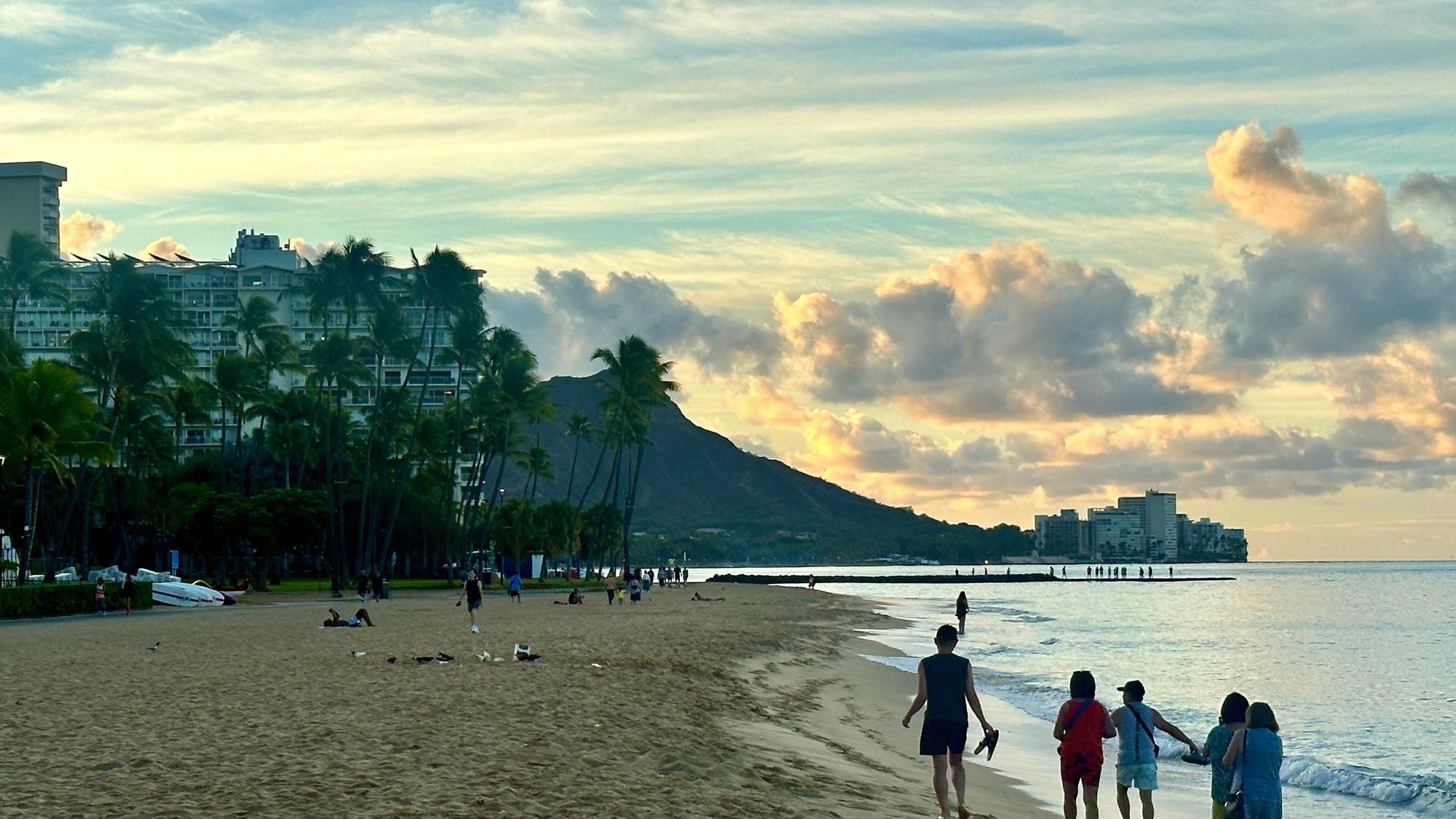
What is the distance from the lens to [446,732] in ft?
51.5

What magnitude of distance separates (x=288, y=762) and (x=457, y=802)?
2748mm

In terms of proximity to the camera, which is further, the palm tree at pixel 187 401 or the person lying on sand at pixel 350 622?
the palm tree at pixel 187 401

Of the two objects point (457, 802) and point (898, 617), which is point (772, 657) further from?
point (898, 617)

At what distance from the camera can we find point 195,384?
10881 cm

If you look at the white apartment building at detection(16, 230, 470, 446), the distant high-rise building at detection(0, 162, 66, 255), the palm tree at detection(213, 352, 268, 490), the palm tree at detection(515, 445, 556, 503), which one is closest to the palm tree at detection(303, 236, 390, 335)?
the palm tree at detection(213, 352, 268, 490)

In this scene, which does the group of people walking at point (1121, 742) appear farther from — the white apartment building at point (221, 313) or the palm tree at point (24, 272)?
the white apartment building at point (221, 313)

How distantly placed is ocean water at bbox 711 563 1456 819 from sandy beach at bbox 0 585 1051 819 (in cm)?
371

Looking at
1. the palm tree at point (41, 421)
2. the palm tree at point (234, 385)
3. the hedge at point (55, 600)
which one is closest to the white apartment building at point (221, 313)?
the palm tree at point (234, 385)

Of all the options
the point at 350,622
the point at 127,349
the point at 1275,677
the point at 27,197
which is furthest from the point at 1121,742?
the point at 27,197

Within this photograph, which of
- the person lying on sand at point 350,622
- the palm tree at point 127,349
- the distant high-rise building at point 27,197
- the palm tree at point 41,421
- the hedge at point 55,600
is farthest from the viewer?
the distant high-rise building at point 27,197

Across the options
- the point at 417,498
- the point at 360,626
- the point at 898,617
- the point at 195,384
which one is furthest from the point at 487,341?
the point at 360,626

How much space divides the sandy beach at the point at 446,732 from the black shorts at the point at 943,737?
110 centimetres

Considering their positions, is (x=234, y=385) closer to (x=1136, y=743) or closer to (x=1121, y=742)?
(x=1121, y=742)

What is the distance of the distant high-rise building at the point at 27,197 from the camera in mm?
187750
